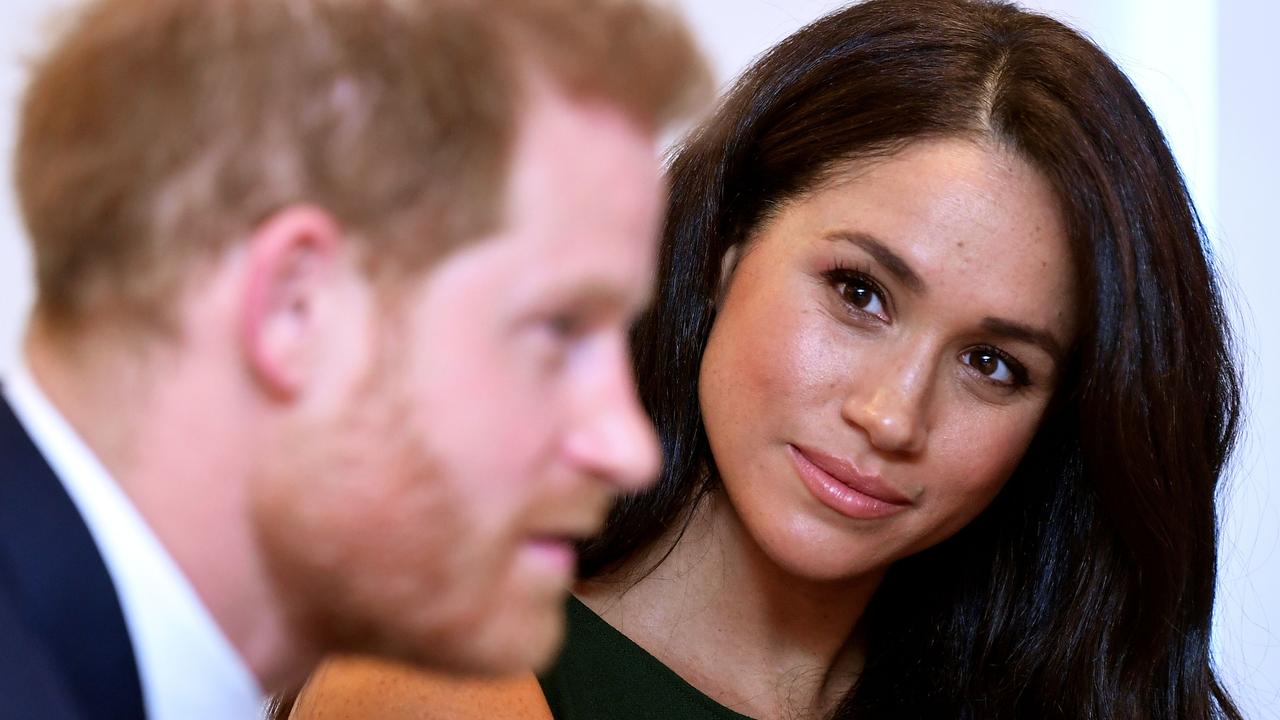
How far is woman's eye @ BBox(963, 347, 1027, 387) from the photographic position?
1183 millimetres

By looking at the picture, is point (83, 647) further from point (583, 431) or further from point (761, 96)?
point (761, 96)

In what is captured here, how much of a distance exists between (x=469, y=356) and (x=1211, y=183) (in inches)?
72.6

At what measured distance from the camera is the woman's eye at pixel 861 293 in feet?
3.84

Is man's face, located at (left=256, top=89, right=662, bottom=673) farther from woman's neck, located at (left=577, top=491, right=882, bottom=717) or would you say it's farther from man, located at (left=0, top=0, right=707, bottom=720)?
woman's neck, located at (left=577, top=491, right=882, bottom=717)

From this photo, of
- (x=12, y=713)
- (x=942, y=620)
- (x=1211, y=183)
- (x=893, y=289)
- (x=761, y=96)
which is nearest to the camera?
(x=12, y=713)

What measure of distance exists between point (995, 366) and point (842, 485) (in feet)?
0.56

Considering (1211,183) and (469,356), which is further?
(1211,183)

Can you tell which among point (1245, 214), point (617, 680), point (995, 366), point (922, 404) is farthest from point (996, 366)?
point (1245, 214)

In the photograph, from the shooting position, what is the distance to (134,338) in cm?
51

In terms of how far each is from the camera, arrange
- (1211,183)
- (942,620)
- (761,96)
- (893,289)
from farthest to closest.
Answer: (1211,183) < (942,620) < (761,96) < (893,289)

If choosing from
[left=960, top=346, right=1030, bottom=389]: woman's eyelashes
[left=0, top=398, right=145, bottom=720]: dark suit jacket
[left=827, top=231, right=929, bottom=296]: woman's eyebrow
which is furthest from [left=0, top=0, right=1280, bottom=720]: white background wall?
[left=0, top=398, right=145, bottom=720]: dark suit jacket

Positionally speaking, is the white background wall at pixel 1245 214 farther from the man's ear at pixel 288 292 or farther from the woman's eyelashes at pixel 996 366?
the man's ear at pixel 288 292

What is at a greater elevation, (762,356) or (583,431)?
(583,431)

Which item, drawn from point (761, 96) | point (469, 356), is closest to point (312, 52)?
point (469, 356)
